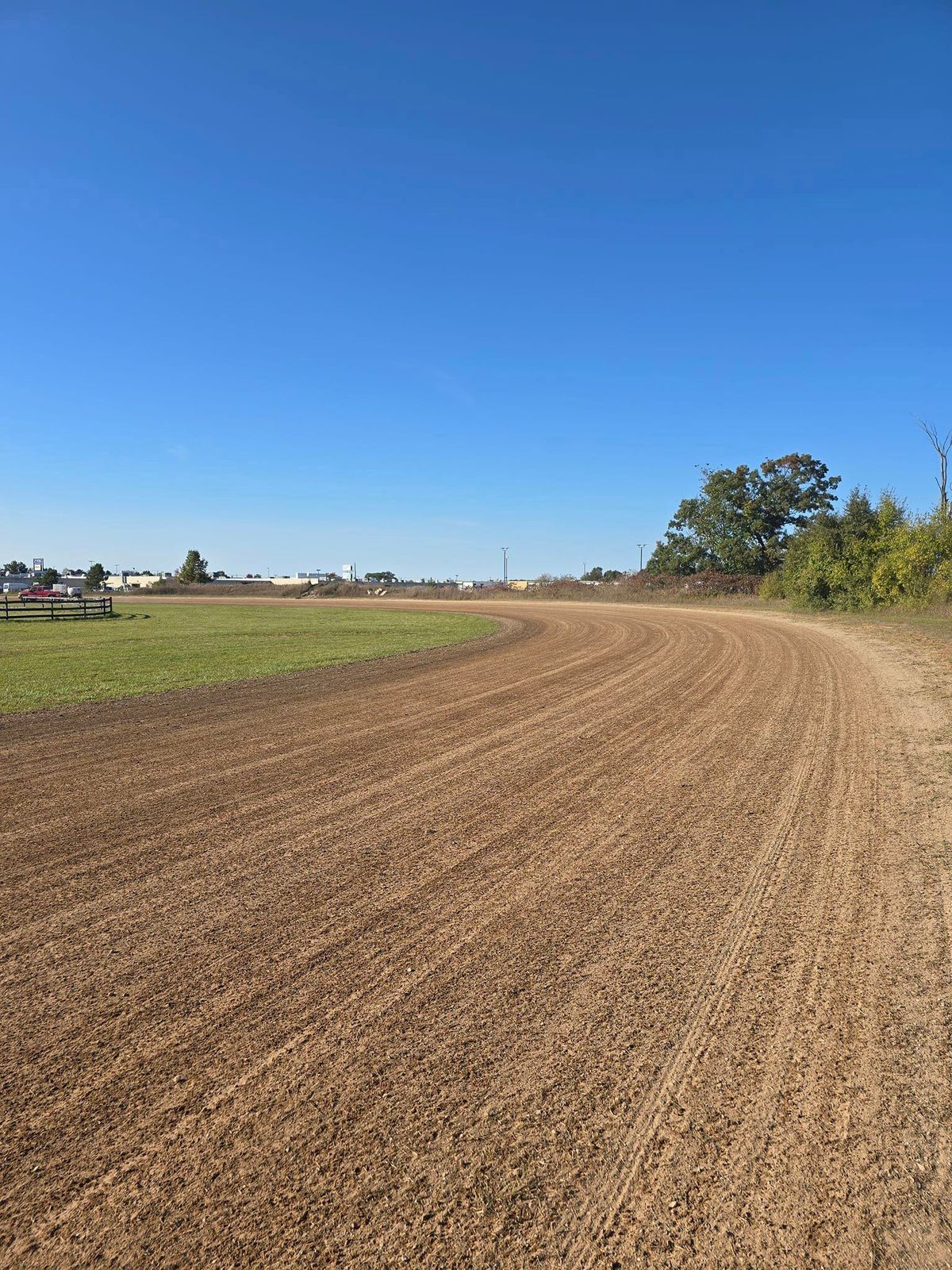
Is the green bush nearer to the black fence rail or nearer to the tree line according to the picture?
the tree line

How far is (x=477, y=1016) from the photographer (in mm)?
3312

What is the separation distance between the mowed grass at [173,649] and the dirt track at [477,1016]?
6850mm

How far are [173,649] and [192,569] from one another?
101520 millimetres

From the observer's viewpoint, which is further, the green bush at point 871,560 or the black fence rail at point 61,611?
the black fence rail at point 61,611

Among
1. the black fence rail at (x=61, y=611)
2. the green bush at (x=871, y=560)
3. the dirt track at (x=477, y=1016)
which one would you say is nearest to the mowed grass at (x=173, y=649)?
the black fence rail at (x=61, y=611)

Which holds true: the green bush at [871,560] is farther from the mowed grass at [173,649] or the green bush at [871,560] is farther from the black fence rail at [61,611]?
the black fence rail at [61,611]

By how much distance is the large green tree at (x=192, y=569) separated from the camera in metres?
114

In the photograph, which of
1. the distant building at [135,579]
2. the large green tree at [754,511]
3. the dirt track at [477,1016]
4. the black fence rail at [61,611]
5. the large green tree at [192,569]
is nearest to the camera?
the dirt track at [477,1016]

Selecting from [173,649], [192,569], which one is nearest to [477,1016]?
[173,649]

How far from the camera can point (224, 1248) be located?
2.18m

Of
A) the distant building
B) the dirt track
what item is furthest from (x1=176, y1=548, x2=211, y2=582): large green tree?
the dirt track

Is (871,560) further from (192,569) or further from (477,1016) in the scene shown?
(192,569)

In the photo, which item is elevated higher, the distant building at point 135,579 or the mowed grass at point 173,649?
the distant building at point 135,579

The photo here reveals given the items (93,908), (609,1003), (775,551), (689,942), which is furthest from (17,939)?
(775,551)
